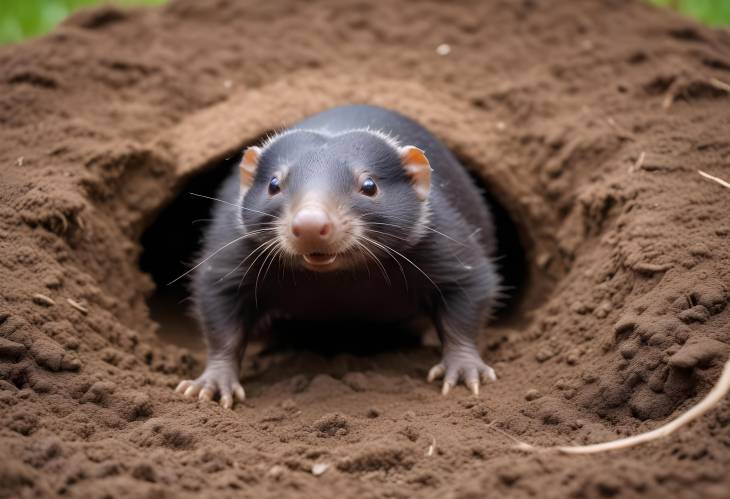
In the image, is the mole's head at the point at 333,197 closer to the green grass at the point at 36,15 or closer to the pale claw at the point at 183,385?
the pale claw at the point at 183,385

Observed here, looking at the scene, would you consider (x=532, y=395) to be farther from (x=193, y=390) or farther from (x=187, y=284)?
(x=187, y=284)

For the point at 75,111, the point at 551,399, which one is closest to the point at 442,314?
the point at 551,399

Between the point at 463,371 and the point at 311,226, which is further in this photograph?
the point at 463,371

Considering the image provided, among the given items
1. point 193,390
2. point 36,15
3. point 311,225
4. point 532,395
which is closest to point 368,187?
point 311,225

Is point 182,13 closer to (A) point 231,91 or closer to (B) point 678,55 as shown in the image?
(A) point 231,91

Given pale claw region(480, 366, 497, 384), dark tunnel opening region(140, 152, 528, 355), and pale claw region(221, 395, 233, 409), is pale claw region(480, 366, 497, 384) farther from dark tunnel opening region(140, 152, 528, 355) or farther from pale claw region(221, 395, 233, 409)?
pale claw region(221, 395, 233, 409)

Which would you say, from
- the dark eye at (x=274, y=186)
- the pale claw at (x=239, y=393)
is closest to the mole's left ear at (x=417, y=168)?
the dark eye at (x=274, y=186)
